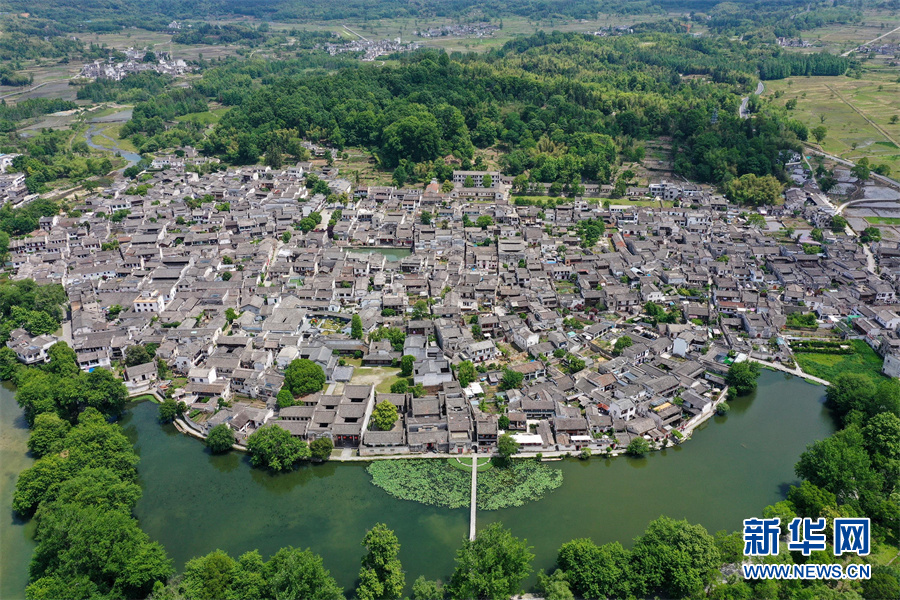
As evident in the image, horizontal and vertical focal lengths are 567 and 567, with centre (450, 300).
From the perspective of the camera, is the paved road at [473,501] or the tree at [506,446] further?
the tree at [506,446]

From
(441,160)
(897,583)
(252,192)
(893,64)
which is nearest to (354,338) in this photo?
(897,583)

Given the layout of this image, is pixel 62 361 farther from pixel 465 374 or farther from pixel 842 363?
pixel 842 363

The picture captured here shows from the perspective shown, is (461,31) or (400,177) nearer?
(400,177)

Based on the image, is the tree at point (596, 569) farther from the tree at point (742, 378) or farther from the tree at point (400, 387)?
the tree at point (742, 378)

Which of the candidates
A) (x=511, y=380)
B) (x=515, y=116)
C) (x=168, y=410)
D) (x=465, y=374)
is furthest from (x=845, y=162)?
(x=168, y=410)

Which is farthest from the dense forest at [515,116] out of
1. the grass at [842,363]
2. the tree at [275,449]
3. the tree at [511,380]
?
the tree at [275,449]

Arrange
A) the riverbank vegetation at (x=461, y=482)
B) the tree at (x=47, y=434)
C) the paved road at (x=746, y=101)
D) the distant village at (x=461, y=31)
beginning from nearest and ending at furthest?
the riverbank vegetation at (x=461, y=482)
the tree at (x=47, y=434)
the paved road at (x=746, y=101)
the distant village at (x=461, y=31)
